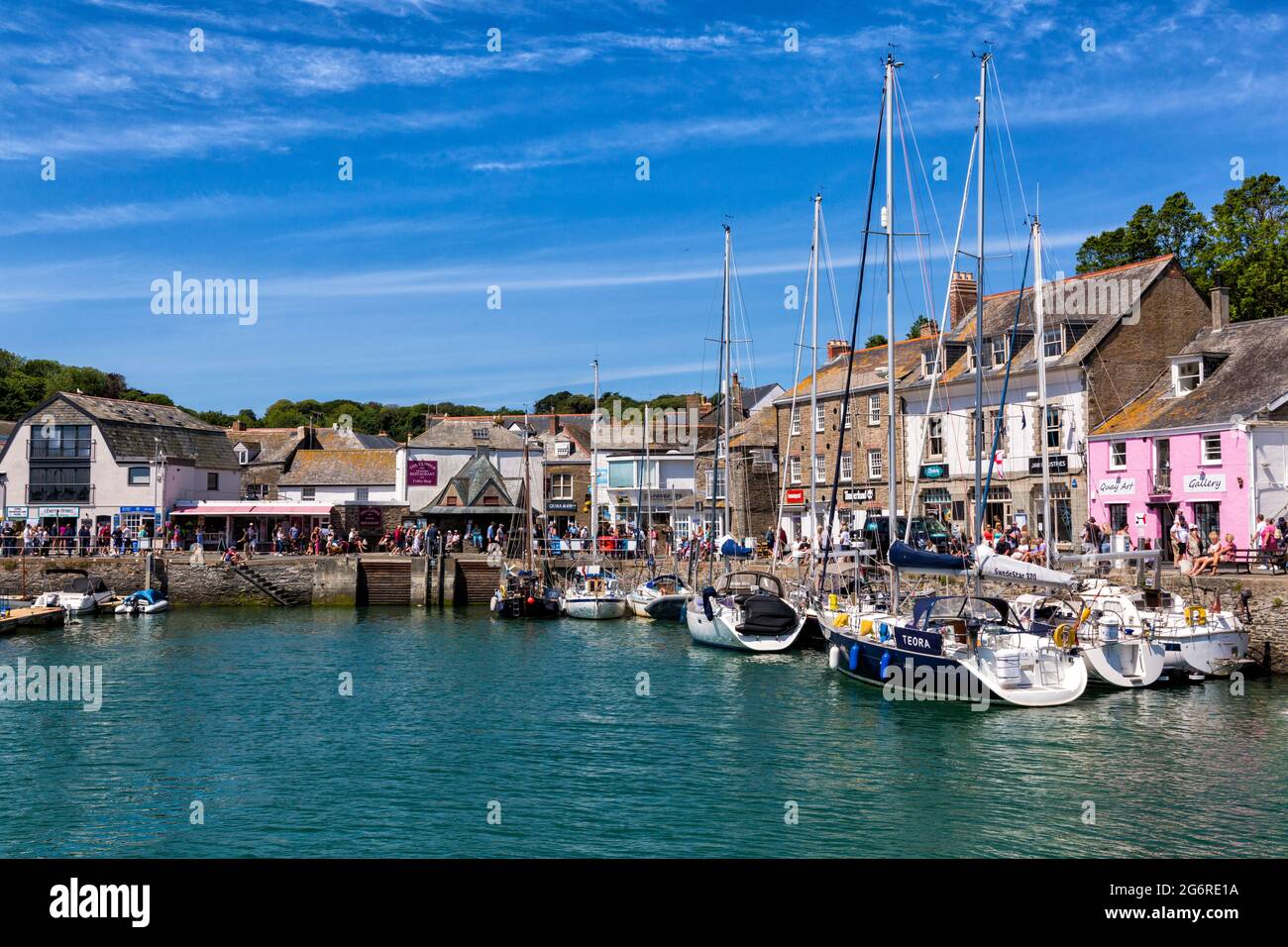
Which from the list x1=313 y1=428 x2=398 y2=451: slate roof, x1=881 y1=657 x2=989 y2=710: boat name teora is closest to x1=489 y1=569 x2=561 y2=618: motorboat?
x1=881 y1=657 x2=989 y2=710: boat name teora

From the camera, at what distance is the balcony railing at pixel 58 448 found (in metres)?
64.5

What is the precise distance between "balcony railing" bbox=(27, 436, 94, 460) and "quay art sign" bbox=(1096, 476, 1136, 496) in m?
56.0

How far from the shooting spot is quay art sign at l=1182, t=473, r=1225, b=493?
37.8 metres

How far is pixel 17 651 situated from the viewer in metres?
37.6

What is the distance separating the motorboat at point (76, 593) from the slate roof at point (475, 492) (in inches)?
746

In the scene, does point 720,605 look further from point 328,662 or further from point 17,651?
point 17,651

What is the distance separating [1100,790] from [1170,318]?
33327 millimetres

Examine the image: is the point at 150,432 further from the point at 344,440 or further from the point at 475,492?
the point at 344,440

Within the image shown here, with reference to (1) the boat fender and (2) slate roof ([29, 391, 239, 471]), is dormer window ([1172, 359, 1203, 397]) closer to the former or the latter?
(1) the boat fender

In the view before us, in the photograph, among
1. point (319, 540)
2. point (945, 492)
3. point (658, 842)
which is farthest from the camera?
point (319, 540)

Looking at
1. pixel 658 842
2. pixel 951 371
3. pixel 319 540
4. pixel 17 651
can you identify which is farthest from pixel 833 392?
pixel 658 842

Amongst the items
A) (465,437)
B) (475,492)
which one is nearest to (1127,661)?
(475,492)

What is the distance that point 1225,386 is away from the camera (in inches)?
1580

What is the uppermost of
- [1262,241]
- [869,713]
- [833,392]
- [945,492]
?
[1262,241]
